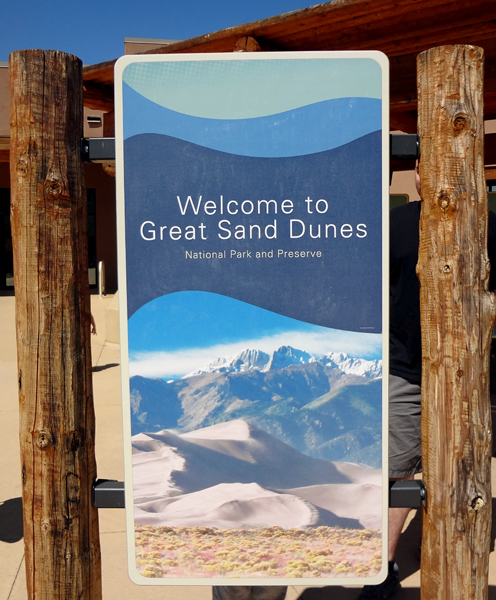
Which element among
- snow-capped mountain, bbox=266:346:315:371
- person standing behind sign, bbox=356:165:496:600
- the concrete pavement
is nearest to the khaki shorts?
person standing behind sign, bbox=356:165:496:600

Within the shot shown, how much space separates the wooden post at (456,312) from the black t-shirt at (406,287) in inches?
27.2

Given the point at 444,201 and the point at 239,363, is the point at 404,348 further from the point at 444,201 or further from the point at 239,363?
the point at 239,363

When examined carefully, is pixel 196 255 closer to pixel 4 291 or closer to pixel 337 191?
pixel 337 191

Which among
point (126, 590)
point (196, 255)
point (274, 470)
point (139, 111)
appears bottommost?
point (126, 590)

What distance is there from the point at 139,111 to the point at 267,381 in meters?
0.92

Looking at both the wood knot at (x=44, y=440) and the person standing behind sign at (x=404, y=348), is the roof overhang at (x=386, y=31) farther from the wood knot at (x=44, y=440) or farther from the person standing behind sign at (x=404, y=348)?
the wood knot at (x=44, y=440)

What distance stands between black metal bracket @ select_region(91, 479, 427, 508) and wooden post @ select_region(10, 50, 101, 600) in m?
0.04

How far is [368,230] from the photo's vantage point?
67.6 inches

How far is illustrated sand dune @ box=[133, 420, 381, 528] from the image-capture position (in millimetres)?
1720

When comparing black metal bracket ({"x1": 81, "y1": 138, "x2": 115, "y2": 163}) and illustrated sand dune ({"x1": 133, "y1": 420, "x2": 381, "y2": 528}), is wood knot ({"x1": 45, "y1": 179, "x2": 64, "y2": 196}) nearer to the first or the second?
black metal bracket ({"x1": 81, "y1": 138, "x2": 115, "y2": 163})

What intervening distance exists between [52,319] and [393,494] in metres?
1.25

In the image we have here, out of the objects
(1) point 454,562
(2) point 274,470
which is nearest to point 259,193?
(2) point 274,470

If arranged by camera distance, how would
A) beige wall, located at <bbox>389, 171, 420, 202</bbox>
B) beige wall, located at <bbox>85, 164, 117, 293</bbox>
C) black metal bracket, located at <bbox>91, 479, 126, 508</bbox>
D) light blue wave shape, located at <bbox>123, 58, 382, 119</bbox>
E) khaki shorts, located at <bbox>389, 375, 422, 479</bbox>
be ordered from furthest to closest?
beige wall, located at <bbox>85, 164, 117, 293</bbox>
beige wall, located at <bbox>389, 171, 420, 202</bbox>
khaki shorts, located at <bbox>389, 375, 422, 479</bbox>
black metal bracket, located at <bbox>91, 479, 126, 508</bbox>
light blue wave shape, located at <bbox>123, 58, 382, 119</bbox>

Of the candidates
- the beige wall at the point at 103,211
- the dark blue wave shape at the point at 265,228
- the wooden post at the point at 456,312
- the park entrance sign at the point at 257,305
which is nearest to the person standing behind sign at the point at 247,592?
the park entrance sign at the point at 257,305
